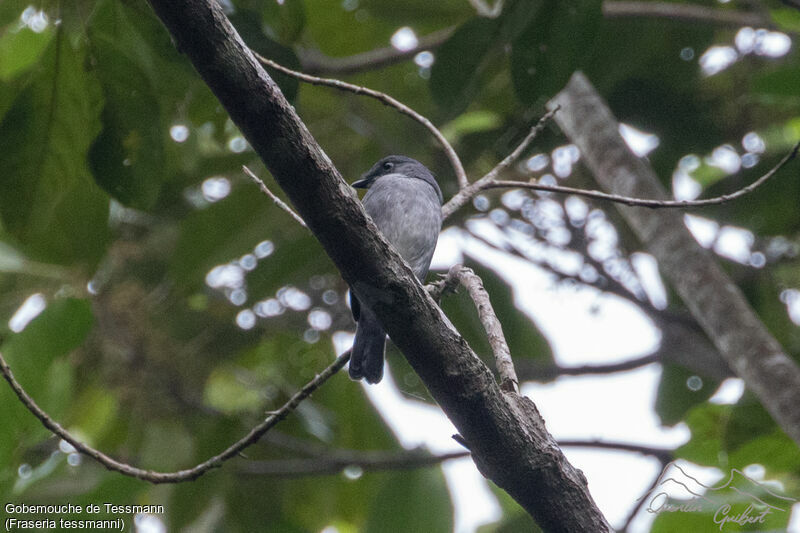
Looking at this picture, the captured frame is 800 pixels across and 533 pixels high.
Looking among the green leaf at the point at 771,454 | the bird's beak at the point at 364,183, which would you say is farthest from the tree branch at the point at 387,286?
the bird's beak at the point at 364,183

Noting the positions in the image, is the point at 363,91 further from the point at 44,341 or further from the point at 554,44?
the point at 44,341

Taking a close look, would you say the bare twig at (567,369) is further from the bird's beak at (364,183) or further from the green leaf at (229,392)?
the green leaf at (229,392)

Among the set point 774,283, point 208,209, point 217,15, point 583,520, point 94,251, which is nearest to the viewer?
point 217,15

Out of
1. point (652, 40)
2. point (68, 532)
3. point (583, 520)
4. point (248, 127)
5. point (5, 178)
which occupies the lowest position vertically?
point (68, 532)

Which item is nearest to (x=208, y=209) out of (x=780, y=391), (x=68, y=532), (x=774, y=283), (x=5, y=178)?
(x=5, y=178)

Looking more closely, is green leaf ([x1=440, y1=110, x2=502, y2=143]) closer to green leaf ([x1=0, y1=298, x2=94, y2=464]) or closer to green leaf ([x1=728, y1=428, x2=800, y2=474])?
green leaf ([x1=728, y1=428, x2=800, y2=474])

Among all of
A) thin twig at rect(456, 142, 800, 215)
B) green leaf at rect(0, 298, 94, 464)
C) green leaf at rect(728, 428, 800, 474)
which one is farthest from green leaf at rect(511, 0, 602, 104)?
green leaf at rect(0, 298, 94, 464)

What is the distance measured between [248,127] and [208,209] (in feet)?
7.87

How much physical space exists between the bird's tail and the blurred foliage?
501mm

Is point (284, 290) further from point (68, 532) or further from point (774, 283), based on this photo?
point (774, 283)

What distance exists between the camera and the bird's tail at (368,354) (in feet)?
8.00

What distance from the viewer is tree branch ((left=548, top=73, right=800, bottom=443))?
3094 millimetres

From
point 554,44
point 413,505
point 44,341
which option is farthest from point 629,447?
point 44,341

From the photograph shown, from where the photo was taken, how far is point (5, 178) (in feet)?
9.23
